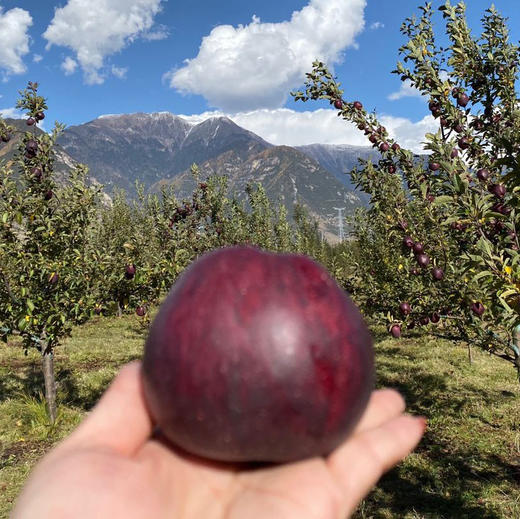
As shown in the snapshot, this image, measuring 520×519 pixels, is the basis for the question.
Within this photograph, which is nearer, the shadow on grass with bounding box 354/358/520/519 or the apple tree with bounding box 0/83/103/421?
the shadow on grass with bounding box 354/358/520/519

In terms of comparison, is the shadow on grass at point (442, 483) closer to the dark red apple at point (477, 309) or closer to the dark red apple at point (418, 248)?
the dark red apple at point (477, 309)

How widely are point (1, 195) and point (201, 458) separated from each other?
6.03m

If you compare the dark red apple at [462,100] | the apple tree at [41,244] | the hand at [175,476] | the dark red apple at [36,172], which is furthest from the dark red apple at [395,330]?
the dark red apple at [36,172]

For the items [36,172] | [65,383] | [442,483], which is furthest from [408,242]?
[65,383]

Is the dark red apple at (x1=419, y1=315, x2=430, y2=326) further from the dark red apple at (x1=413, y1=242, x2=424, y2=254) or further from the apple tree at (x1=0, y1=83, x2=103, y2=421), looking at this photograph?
the apple tree at (x1=0, y1=83, x2=103, y2=421)

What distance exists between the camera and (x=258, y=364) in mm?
1319

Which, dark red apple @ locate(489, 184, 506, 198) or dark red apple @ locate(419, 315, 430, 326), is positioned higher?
dark red apple @ locate(489, 184, 506, 198)

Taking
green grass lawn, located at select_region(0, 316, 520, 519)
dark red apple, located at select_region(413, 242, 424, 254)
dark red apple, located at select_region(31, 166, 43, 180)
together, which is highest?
dark red apple, located at select_region(31, 166, 43, 180)

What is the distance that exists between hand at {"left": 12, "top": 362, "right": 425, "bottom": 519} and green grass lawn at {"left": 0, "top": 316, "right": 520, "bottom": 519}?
12.7 ft

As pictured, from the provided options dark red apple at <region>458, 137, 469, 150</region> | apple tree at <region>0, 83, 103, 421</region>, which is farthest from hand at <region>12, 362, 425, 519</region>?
apple tree at <region>0, 83, 103, 421</region>

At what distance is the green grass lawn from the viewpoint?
16.7 feet

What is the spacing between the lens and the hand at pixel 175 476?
133cm

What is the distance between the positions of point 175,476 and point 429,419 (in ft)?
23.2

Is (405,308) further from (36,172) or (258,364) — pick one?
(36,172)
